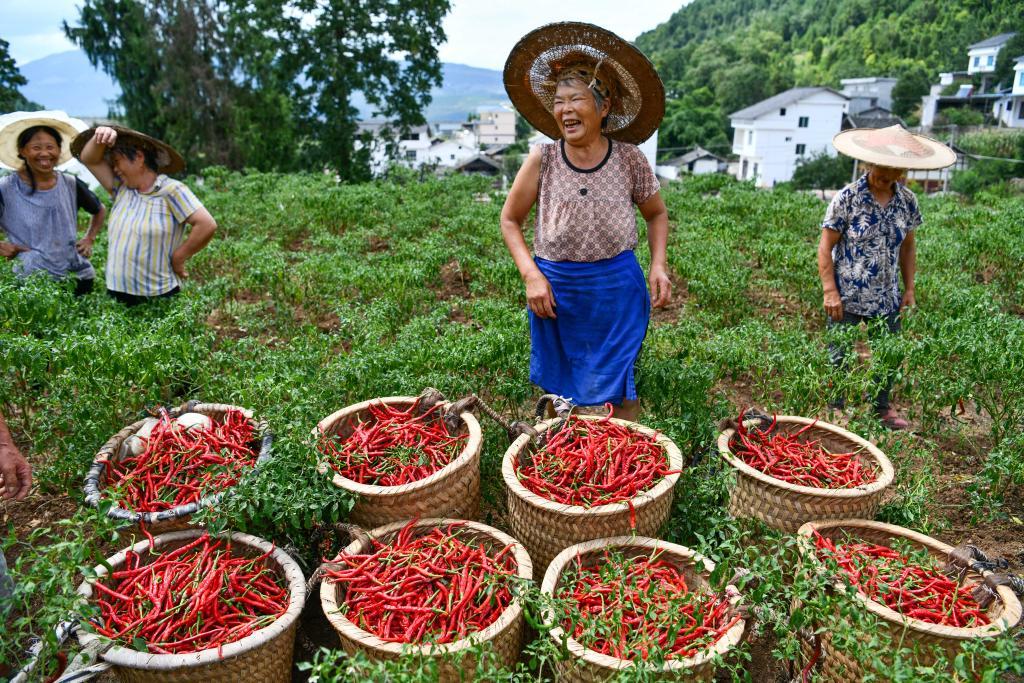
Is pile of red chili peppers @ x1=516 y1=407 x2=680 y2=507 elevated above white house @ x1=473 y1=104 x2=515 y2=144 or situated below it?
below

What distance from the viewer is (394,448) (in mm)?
3336

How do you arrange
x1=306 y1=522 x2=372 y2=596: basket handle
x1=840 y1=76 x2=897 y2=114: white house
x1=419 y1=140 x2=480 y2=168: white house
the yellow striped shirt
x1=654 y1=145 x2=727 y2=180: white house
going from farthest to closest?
1. x1=419 y1=140 x2=480 y2=168: white house
2. x1=840 y1=76 x2=897 y2=114: white house
3. x1=654 y1=145 x2=727 y2=180: white house
4. the yellow striped shirt
5. x1=306 y1=522 x2=372 y2=596: basket handle

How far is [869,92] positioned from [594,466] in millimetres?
79622

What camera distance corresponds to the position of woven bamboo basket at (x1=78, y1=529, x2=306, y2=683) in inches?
92.2

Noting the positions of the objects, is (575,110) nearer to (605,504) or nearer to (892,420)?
(605,504)

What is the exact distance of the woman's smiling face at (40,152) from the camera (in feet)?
16.2

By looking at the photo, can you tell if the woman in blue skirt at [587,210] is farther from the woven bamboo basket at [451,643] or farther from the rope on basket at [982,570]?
the rope on basket at [982,570]

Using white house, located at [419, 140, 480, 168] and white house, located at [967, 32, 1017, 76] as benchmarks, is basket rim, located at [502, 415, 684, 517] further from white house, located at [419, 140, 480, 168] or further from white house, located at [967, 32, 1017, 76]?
white house, located at [419, 140, 480, 168]

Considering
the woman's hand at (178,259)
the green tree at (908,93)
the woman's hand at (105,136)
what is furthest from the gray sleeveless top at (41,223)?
the green tree at (908,93)

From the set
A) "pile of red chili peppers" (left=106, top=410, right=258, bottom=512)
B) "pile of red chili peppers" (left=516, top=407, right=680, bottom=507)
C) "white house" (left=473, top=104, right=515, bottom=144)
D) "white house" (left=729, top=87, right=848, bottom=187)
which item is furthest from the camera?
"white house" (left=473, top=104, right=515, bottom=144)

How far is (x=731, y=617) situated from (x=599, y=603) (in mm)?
467

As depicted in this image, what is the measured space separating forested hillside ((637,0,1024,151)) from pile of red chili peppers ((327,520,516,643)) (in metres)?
65.3

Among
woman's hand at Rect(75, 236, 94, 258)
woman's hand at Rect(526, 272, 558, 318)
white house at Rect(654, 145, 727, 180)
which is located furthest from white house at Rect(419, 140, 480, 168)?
woman's hand at Rect(526, 272, 558, 318)

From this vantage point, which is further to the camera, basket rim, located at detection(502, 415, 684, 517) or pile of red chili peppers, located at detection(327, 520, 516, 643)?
basket rim, located at detection(502, 415, 684, 517)
